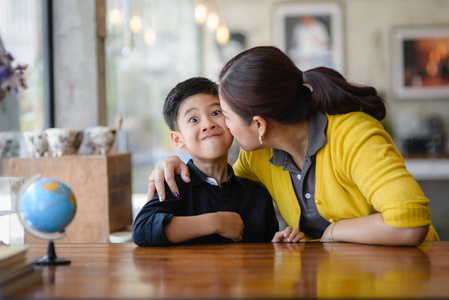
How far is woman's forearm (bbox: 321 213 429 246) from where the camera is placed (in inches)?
54.2

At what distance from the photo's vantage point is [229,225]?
5.04 ft

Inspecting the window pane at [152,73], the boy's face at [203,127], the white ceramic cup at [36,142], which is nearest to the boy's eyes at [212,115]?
the boy's face at [203,127]

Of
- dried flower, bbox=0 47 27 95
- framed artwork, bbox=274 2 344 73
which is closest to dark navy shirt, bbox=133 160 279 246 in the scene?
dried flower, bbox=0 47 27 95

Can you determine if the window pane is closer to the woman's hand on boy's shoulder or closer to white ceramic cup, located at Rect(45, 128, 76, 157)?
white ceramic cup, located at Rect(45, 128, 76, 157)

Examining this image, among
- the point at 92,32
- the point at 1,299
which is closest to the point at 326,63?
the point at 92,32

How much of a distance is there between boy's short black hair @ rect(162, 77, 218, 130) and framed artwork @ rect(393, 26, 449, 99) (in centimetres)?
494

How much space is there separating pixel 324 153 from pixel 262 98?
0.89 feet

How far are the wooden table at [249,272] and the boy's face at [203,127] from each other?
36cm

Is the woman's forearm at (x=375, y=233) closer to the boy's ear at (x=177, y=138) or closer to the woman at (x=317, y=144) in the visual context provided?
the woman at (x=317, y=144)

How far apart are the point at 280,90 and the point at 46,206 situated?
79 cm

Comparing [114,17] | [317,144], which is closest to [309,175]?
[317,144]

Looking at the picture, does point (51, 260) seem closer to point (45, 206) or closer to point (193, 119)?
point (45, 206)

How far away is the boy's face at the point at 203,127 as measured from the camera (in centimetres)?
168

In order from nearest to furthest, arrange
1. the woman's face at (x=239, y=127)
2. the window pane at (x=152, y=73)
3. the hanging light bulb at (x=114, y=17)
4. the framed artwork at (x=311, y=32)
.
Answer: the woman's face at (x=239, y=127), the hanging light bulb at (x=114, y=17), the window pane at (x=152, y=73), the framed artwork at (x=311, y=32)
